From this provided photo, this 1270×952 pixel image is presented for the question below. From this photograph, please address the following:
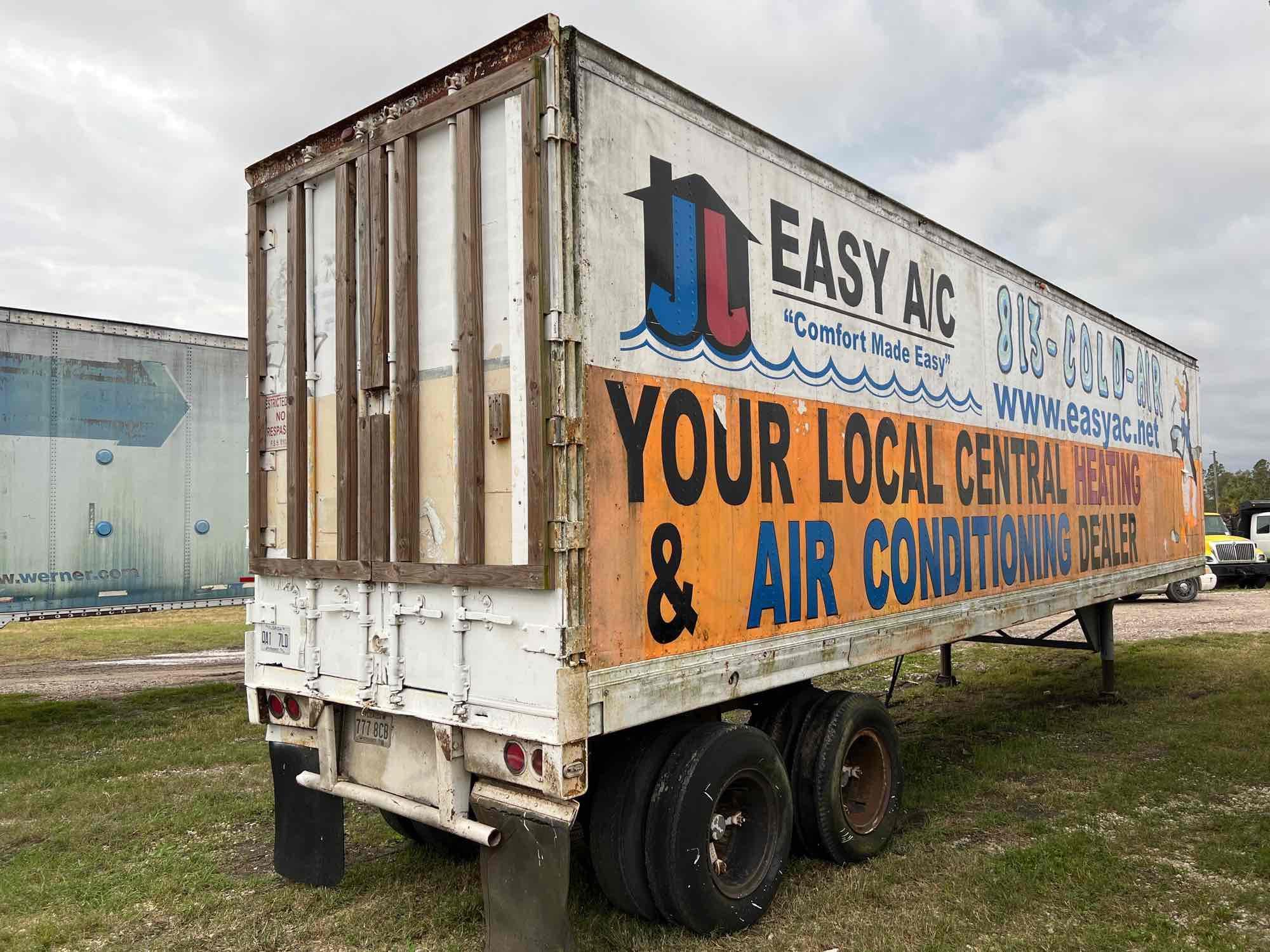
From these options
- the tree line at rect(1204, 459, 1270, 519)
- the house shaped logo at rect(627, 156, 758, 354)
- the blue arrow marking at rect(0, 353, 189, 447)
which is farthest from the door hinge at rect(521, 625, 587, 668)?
the tree line at rect(1204, 459, 1270, 519)

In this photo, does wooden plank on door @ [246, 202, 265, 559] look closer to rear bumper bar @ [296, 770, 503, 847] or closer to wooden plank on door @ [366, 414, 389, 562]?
wooden plank on door @ [366, 414, 389, 562]

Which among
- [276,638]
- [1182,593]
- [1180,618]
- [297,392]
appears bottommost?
[1180,618]

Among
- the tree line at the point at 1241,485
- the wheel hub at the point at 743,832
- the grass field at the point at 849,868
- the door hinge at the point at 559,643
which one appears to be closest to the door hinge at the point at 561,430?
the door hinge at the point at 559,643

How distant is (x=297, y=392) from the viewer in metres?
4.81

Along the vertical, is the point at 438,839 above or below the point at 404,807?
below

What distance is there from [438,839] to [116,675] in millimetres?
9332

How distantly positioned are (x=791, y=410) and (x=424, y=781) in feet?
8.75

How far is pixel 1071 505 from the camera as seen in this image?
8.19 meters

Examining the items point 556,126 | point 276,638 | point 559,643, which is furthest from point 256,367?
point 559,643

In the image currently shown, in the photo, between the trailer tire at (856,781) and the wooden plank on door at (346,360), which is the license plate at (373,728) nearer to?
the wooden plank on door at (346,360)

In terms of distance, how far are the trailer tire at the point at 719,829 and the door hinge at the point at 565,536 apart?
1.24 metres

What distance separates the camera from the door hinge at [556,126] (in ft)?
12.3

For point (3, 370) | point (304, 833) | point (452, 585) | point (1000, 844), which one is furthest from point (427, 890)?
point (3, 370)

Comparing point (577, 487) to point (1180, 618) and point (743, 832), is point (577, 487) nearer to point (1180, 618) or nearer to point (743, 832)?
point (743, 832)
